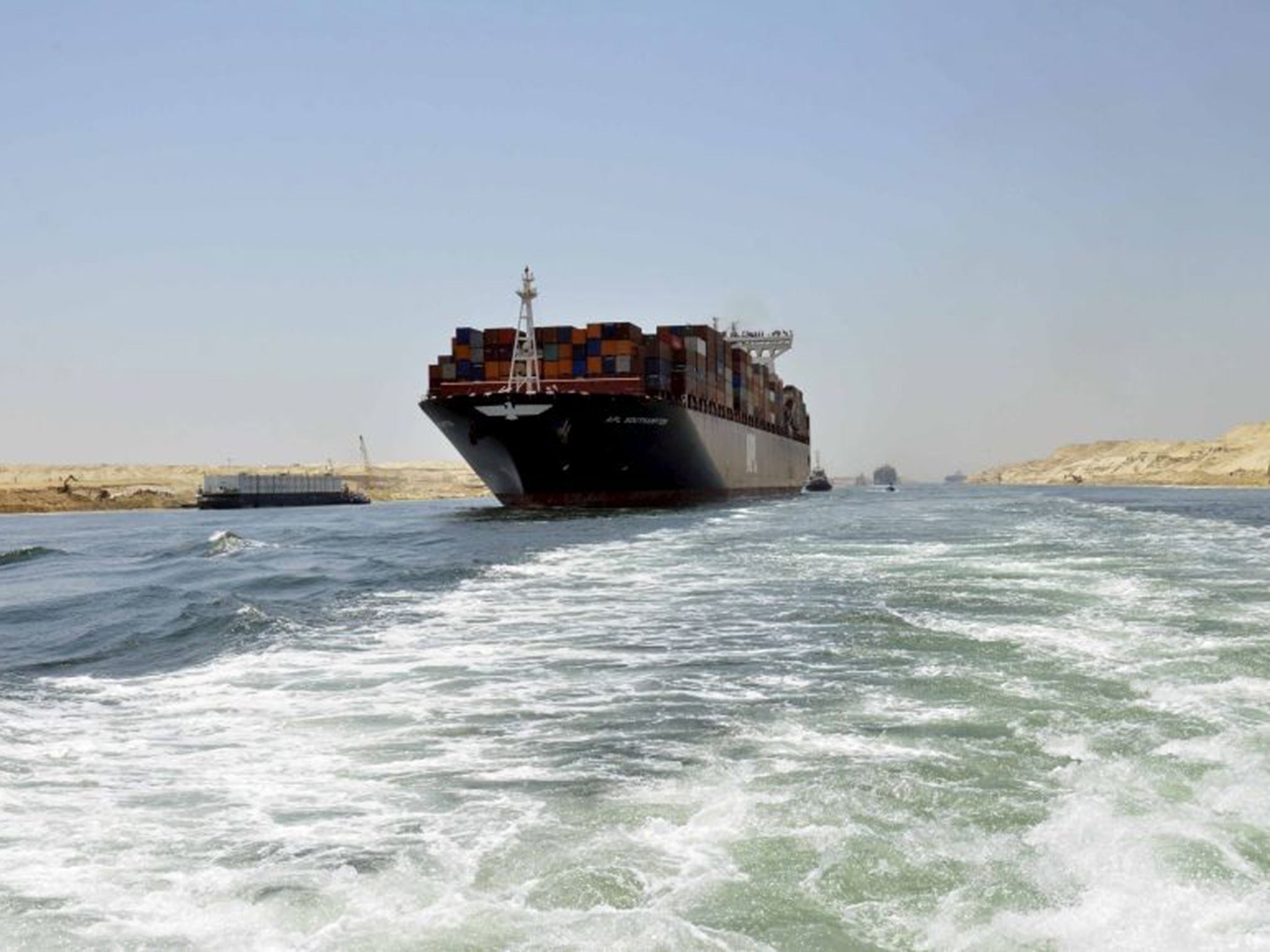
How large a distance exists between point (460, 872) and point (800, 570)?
18763 mm

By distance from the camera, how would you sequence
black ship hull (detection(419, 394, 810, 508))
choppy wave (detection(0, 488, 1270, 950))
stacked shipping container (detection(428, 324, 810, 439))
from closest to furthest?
choppy wave (detection(0, 488, 1270, 950))
black ship hull (detection(419, 394, 810, 508))
stacked shipping container (detection(428, 324, 810, 439))

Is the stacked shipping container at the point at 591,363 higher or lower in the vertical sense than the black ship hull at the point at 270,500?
higher

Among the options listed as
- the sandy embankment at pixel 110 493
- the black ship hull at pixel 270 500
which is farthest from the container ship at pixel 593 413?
the sandy embankment at pixel 110 493

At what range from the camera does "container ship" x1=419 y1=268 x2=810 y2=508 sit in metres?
54.0

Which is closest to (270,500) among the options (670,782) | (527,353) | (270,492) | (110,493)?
(270,492)

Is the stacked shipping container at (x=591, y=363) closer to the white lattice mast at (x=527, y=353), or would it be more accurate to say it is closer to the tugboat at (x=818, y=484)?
the white lattice mast at (x=527, y=353)

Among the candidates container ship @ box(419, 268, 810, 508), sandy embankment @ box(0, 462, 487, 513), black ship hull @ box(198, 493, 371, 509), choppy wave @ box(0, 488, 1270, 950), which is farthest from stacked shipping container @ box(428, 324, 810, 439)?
sandy embankment @ box(0, 462, 487, 513)

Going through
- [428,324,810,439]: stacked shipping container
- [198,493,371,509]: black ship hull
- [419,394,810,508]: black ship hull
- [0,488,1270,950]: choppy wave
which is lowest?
[0,488,1270,950]: choppy wave

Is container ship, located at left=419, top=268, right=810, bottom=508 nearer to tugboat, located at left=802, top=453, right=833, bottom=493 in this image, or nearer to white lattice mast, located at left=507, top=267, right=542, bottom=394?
white lattice mast, located at left=507, top=267, right=542, bottom=394

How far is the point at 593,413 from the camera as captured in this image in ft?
175

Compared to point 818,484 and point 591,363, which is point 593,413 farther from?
point 818,484

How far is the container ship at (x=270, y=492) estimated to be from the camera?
109562 millimetres

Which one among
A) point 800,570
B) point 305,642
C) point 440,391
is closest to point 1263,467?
point 440,391

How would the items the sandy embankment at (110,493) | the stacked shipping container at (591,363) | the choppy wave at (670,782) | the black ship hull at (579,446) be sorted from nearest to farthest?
the choppy wave at (670,782) → the black ship hull at (579,446) → the stacked shipping container at (591,363) → the sandy embankment at (110,493)
